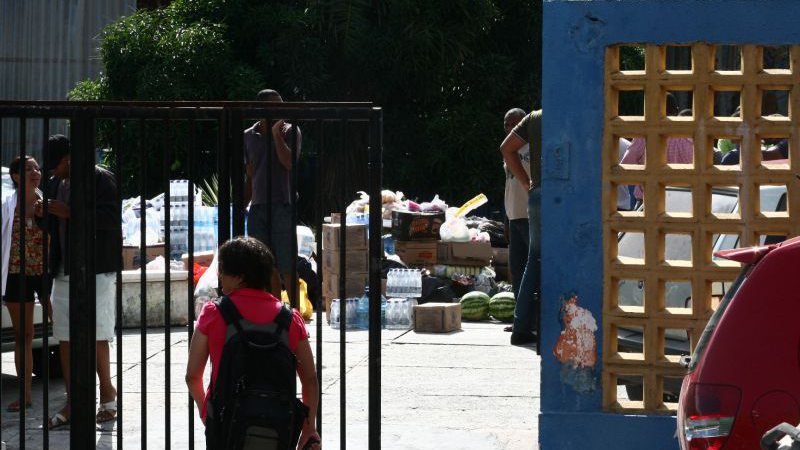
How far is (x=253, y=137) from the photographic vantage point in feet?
30.4

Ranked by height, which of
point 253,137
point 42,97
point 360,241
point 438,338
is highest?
point 42,97

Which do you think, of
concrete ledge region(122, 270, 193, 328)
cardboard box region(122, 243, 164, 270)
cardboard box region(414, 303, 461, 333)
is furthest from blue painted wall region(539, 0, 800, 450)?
cardboard box region(122, 243, 164, 270)

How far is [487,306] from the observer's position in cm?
1305

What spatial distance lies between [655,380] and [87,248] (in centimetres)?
308

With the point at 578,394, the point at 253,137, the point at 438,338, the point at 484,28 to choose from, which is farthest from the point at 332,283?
the point at 484,28

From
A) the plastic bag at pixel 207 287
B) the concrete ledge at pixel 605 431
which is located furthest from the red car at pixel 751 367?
the plastic bag at pixel 207 287

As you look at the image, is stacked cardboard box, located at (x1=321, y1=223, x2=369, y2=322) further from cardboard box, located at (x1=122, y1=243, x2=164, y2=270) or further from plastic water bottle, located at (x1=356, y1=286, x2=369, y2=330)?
cardboard box, located at (x1=122, y1=243, x2=164, y2=270)

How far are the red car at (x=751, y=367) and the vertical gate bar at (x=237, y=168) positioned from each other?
251cm

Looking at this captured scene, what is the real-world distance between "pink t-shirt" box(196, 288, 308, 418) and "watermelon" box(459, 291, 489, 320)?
768 centimetres

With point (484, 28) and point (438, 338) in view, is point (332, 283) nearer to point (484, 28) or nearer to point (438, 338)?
point (438, 338)

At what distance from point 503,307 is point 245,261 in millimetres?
7688

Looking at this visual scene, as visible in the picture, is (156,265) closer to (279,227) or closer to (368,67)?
(279,227)

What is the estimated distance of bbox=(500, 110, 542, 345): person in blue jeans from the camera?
35.1 ft

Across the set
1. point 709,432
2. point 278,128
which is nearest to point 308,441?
point 709,432
